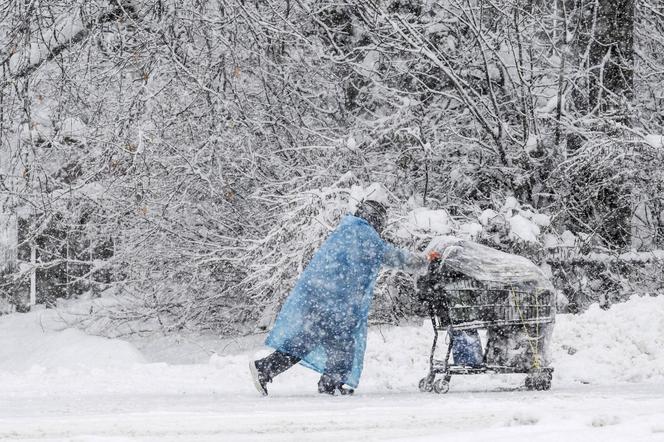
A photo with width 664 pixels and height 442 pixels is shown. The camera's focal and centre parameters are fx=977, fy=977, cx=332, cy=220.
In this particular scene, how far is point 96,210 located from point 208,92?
11.5ft

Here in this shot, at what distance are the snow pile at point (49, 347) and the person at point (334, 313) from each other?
4.20 meters

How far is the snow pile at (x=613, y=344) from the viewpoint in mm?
9156

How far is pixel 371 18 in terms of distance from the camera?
41.9 ft

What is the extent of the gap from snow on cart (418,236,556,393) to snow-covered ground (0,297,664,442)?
0.82 ft

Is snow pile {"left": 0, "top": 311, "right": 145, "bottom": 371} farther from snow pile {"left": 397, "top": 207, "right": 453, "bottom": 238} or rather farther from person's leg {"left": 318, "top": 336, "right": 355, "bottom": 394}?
person's leg {"left": 318, "top": 336, "right": 355, "bottom": 394}

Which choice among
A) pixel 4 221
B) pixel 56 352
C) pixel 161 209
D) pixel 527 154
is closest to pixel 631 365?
pixel 527 154

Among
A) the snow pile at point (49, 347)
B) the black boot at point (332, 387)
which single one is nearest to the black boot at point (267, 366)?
the black boot at point (332, 387)

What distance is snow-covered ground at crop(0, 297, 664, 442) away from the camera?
523cm

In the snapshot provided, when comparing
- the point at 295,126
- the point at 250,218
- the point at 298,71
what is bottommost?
the point at 250,218

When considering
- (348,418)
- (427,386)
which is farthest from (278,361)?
(348,418)

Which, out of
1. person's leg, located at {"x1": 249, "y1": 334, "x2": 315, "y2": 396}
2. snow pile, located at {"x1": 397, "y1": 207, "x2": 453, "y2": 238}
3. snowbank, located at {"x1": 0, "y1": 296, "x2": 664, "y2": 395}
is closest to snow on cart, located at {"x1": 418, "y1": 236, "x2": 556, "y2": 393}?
snowbank, located at {"x1": 0, "y1": 296, "x2": 664, "y2": 395}

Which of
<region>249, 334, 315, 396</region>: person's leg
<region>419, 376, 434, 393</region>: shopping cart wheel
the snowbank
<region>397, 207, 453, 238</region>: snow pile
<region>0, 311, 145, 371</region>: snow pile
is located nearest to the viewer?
<region>249, 334, 315, 396</region>: person's leg

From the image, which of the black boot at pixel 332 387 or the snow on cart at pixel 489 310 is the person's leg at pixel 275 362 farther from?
the snow on cart at pixel 489 310

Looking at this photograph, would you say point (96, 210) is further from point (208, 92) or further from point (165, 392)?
point (165, 392)
